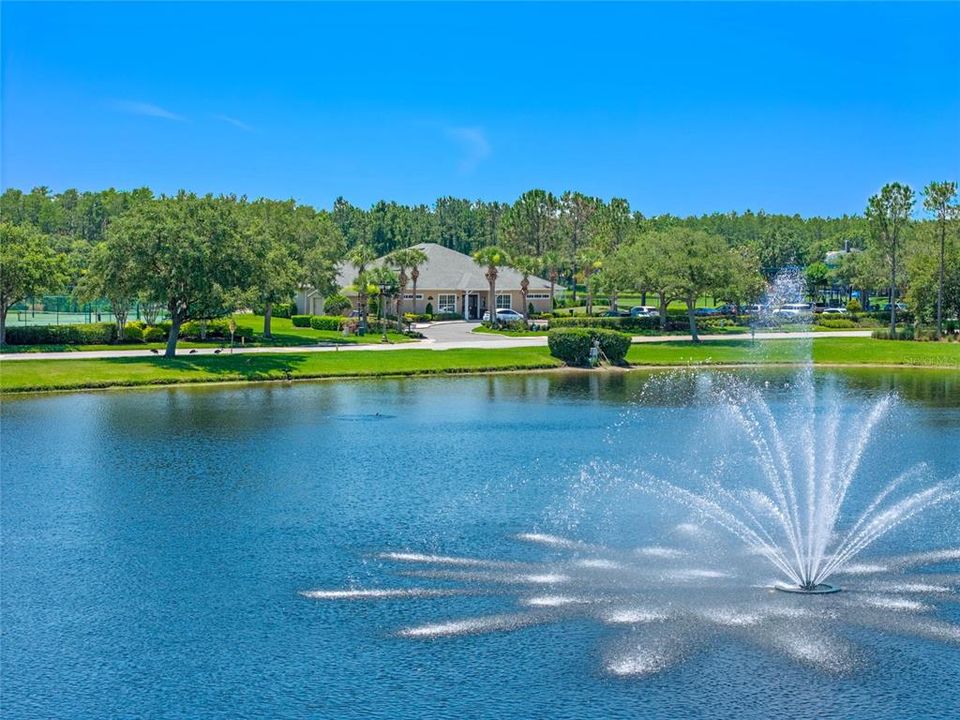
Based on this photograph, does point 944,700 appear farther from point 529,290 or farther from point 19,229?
point 529,290

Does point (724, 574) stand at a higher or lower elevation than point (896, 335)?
lower

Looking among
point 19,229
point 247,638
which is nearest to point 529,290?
point 19,229

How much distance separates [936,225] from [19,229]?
7976 cm

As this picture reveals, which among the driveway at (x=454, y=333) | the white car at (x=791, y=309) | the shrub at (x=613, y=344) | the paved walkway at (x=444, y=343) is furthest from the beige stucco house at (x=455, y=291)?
the shrub at (x=613, y=344)

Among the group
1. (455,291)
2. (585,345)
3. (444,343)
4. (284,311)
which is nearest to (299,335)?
(444,343)

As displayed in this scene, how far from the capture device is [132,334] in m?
78.5

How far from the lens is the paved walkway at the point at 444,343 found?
2781 inches

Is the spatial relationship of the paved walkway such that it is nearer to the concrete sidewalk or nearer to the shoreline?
the concrete sidewalk

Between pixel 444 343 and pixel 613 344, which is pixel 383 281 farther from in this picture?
pixel 613 344

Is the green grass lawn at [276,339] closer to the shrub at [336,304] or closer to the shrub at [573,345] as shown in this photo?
the shrub at [336,304]

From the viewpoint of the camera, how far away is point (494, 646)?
21.4m

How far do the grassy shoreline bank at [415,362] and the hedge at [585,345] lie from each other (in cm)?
102

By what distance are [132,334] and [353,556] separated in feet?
181

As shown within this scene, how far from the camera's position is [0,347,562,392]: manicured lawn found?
203 feet
